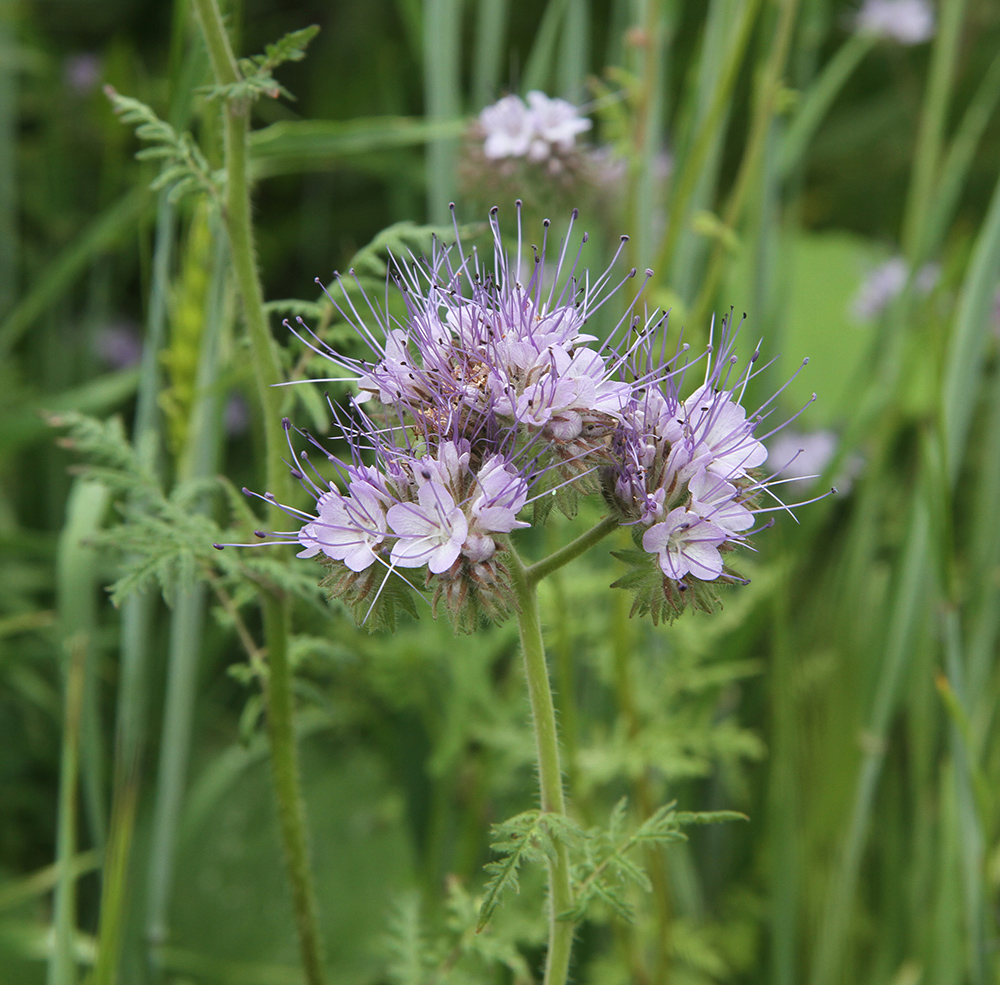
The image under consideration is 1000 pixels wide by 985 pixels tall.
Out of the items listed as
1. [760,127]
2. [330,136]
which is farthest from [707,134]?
[330,136]

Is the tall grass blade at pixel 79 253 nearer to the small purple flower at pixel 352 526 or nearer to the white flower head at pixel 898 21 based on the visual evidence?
the small purple flower at pixel 352 526

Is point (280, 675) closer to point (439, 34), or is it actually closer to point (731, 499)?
point (731, 499)

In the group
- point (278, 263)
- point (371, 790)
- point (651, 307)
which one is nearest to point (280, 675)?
point (651, 307)

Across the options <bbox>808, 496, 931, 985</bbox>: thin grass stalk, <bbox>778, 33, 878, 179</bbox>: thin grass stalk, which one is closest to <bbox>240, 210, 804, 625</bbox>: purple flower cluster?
<bbox>808, 496, 931, 985</bbox>: thin grass stalk

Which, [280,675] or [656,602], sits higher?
[656,602]

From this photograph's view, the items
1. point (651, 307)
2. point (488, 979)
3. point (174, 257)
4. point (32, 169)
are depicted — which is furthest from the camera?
point (32, 169)

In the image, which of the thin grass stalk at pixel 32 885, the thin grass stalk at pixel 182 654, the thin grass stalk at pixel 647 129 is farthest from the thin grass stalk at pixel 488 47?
the thin grass stalk at pixel 32 885

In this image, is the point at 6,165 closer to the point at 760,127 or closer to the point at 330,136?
the point at 330,136

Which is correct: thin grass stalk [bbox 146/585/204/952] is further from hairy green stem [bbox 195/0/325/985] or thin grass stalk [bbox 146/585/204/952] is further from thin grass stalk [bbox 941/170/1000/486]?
thin grass stalk [bbox 941/170/1000/486]
